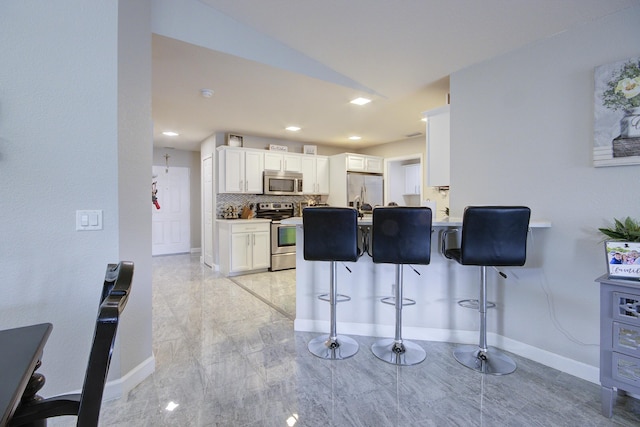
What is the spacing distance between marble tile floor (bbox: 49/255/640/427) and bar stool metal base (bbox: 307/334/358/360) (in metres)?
0.07

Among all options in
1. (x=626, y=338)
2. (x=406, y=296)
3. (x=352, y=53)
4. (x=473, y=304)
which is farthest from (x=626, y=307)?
(x=352, y=53)

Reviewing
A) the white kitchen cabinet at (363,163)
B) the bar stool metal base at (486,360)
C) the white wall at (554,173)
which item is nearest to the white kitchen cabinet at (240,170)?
the white kitchen cabinet at (363,163)

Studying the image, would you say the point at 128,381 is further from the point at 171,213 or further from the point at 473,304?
the point at 171,213

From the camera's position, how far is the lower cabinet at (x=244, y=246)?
4895 mm

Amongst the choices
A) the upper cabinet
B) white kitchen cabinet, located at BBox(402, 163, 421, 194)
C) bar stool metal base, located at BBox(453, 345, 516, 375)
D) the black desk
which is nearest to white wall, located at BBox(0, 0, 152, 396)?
the black desk

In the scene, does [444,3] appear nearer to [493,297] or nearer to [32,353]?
[493,297]

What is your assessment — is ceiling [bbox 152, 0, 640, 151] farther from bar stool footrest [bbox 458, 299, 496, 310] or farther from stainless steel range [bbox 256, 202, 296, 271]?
bar stool footrest [bbox 458, 299, 496, 310]

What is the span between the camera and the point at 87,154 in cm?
173

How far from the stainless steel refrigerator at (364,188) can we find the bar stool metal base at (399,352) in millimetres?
3433

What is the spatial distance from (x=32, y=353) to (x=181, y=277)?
4.33 metres

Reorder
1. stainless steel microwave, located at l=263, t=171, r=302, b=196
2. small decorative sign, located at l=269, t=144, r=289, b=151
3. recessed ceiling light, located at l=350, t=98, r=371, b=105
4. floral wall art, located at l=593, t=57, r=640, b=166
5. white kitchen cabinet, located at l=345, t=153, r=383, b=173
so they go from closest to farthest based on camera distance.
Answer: floral wall art, located at l=593, t=57, r=640, b=166, recessed ceiling light, located at l=350, t=98, r=371, b=105, stainless steel microwave, located at l=263, t=171, r=302, b=196, small decorative sign, located at l=269, t=144, r=289, b=151, white kitchen cabinet, located at l=345, t=153, r=383, b=173

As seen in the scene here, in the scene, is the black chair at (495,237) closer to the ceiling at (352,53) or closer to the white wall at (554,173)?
the white wall at (554,173)

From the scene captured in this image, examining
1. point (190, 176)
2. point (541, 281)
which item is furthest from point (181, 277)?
point (541, 281)

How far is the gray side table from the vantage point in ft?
5.36
